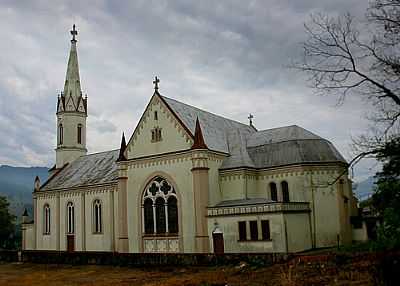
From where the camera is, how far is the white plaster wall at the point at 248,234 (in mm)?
33500

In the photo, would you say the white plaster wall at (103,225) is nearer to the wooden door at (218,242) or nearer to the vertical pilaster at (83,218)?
the vertical pilaster at (83,218)

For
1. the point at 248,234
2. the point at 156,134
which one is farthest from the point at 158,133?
the point at 248,234

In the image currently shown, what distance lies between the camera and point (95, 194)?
1925 inches

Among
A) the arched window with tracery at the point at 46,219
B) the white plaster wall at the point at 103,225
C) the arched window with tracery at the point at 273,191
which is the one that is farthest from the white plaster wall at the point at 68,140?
the arched window with tracery at the point at 273,191

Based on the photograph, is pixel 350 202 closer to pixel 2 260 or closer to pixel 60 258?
pixel 60 258

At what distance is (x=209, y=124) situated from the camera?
43.9 metres

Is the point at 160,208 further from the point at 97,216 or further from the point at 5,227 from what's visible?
the point at 5,227

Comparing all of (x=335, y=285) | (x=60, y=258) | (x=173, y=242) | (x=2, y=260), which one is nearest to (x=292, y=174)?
(x=173, y=242)

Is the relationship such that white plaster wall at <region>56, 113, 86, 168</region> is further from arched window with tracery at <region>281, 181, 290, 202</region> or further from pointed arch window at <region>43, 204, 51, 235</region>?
arched window with tracery at <region>281, 181, 290, 202</region>

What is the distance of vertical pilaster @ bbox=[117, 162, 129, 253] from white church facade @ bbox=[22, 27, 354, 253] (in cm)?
9

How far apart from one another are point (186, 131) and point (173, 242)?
9.78 meters

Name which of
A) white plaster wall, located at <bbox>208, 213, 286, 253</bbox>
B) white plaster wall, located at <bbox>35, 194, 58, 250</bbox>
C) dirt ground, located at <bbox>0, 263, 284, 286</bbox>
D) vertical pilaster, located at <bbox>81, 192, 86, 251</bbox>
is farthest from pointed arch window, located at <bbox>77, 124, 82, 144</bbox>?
white plaster wall, located at <bbox>208, 213, 286, 253</bbox>

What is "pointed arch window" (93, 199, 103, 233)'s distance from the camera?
159 ft

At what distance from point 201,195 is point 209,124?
29.9 ft
